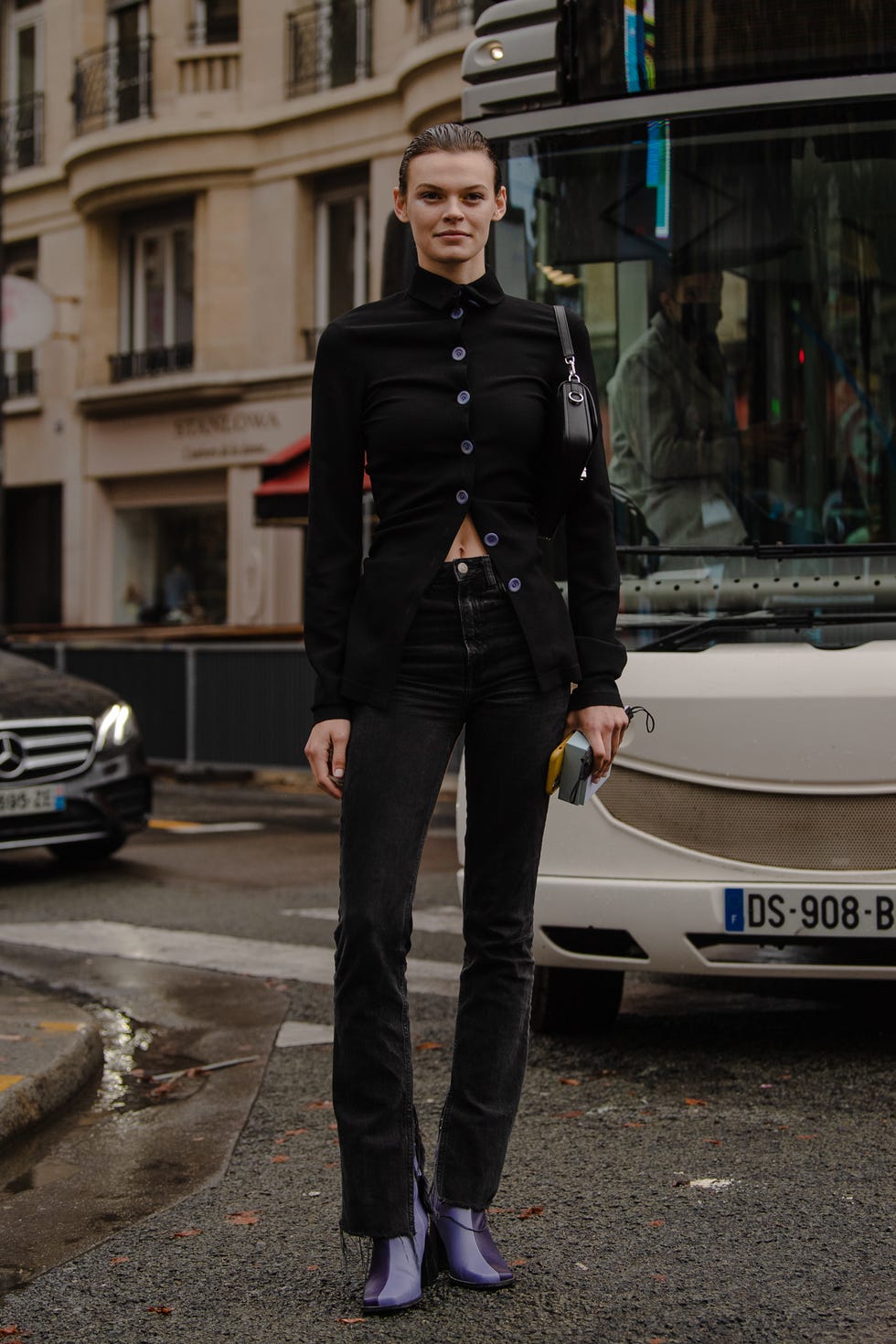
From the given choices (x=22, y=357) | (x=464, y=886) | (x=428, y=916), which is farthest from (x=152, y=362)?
(x=464, y=886)

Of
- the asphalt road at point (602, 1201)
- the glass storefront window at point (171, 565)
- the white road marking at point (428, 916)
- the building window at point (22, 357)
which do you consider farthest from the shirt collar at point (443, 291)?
the building window at point (22, 357)

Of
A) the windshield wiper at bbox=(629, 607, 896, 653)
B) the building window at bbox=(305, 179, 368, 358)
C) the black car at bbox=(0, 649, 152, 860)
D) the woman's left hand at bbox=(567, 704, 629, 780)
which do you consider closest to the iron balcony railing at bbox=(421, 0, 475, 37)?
the building window at bbox=(305, 179, 368, 358)

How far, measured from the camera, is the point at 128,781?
1016 cm

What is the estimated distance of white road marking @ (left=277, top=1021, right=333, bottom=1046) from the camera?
5.87m

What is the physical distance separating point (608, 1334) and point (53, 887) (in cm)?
691

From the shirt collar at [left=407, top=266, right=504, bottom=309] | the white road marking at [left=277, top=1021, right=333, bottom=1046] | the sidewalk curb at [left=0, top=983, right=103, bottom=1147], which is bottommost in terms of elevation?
the white road marking at [left=277, top=1021, right=333, bottom=1046]

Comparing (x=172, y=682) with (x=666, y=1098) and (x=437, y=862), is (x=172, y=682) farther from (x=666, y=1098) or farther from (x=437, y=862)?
(x=666, y=1098)

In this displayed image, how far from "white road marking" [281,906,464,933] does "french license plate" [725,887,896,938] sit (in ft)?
9.79

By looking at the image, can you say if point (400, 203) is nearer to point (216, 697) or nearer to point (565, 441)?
point (565, 441)

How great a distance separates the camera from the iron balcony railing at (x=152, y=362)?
2564cm

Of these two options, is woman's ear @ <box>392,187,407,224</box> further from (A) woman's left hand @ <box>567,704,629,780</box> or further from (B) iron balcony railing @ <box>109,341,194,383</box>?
(B) iron balcony railing @ <box>109,341,194,383</box>

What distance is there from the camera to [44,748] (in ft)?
32.3

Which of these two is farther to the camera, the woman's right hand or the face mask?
Result: the face mask

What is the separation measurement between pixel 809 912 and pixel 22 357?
83.6 ft
